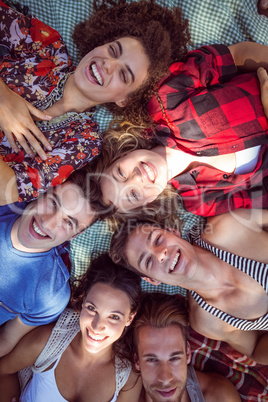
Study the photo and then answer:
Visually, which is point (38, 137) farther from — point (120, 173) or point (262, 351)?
point (262, 351)

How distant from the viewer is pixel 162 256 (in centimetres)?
173

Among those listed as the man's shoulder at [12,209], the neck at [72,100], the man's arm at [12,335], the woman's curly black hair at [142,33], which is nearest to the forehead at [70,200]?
the man's shoulder at [12,209]

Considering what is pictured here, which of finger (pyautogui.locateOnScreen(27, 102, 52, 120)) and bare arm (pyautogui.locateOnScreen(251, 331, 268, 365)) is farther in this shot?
bare arm (pyautogui.locateOnScreen(251, 331, 268, 365))

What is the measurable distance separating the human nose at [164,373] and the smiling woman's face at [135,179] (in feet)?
3.36

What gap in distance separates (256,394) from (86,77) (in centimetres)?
237

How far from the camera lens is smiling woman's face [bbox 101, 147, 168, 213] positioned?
168 centimetres

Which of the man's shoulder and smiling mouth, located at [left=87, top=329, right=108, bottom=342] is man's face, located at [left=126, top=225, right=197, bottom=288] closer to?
smiling mouth, located at [left=87, top=329, right=108, bottom=342]

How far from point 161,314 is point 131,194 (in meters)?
0.86

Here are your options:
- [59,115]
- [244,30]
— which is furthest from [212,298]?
[244,30]

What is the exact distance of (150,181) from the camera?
167cm

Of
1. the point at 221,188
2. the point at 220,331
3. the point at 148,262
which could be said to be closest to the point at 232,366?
the point at 220,331

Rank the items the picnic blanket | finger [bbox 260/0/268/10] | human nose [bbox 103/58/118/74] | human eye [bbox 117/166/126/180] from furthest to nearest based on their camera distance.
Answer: the picnic blanket
finger [bbox 260/0/268/10]
human eye [bbox 117/166/126/180]
human nose [bbox 103/58/118/74]

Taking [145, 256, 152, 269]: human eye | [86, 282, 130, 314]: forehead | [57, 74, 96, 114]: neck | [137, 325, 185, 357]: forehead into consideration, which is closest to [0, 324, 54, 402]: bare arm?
[86, 282, 130, 314]: forehead

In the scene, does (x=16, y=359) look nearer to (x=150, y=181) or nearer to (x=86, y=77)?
(x=150, y=181)
